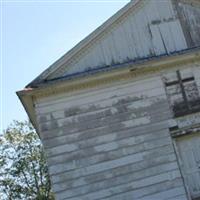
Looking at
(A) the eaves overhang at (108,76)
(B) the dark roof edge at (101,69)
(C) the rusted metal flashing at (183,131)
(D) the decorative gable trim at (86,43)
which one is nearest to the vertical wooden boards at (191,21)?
(B) the dark roof edge at (101,69)

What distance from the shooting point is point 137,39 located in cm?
1473

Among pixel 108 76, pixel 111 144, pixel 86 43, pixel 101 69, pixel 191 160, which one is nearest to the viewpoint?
pixel 111 144

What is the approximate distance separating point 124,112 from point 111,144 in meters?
1.06

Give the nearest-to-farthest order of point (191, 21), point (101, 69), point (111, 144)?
point (111, 144), point (101, 69), point (191, 21)

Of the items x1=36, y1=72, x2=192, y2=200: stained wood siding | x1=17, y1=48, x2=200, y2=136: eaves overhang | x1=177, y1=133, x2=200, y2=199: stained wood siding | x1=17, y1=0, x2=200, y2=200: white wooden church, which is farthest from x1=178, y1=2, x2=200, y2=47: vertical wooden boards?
x1=177, y1=133, x2=200, y2=199: stained wood siding

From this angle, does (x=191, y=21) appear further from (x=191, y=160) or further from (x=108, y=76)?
(x=191, y=160)

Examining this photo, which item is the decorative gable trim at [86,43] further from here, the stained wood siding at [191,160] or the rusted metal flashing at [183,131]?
the stained wood siding at [191,160]

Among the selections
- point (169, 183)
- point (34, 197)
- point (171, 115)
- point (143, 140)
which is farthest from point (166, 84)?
point (34, 197)

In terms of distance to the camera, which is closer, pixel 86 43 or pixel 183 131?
pixel 183 131

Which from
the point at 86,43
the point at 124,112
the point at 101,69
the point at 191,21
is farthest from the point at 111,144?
the point at 191,21

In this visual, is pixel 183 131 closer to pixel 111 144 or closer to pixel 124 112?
pixel 124 112

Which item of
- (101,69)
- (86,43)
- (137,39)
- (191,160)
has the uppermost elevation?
(86,43)

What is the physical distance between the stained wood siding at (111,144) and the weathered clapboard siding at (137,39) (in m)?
1.03

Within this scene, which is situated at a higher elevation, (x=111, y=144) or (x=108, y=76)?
(x=108, y=76)
